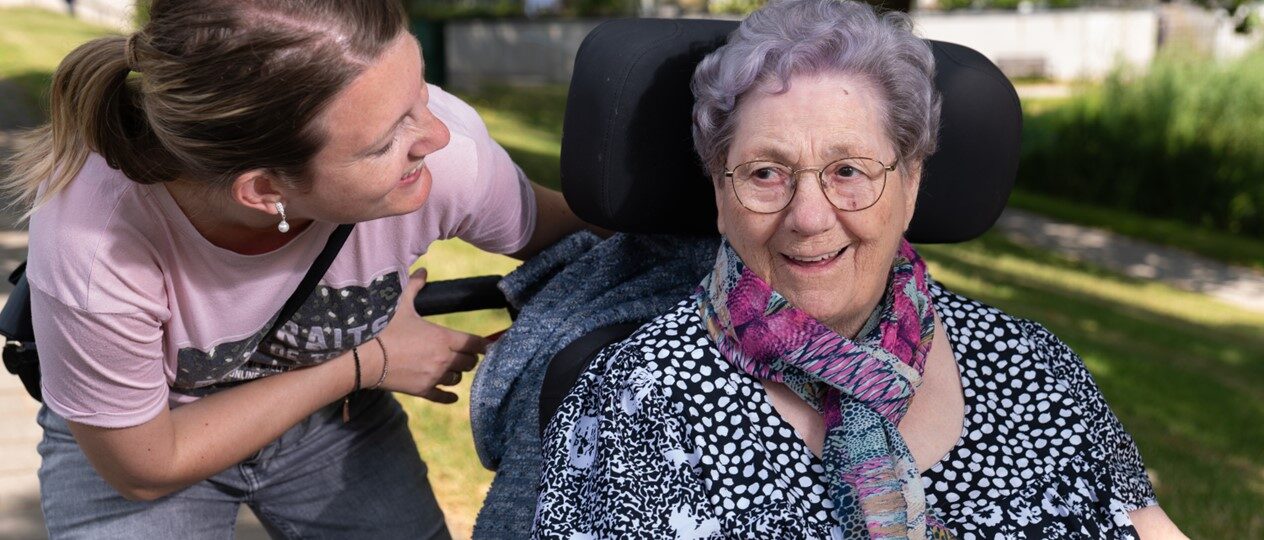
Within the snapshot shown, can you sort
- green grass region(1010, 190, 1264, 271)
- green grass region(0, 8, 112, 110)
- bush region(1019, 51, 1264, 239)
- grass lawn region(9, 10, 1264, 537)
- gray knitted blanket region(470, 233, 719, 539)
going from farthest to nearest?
bush region(1019, 51, 1264, 239) < green grass region(0, 8, 112, 110) < green grass region(1010, 190, 1264, 271) < grass lawn region(9, 10, 1264, 537) < gray knitted blanket region(470, 233, 719, 539)

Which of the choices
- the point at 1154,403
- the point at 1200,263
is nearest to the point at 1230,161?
Answer: the point at 1200,263

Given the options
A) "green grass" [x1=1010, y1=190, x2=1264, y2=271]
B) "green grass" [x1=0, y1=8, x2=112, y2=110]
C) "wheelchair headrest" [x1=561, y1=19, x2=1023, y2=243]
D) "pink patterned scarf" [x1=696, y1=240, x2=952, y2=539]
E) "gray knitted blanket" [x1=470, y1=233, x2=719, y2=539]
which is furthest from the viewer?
"green grass" [x1=0, y1=8, x2=112, y2=110]

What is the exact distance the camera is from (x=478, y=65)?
818 inches

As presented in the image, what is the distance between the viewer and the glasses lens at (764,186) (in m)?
2.18

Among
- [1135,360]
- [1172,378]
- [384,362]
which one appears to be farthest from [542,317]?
[1135,360]

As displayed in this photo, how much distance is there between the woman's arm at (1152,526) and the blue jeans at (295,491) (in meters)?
1.45

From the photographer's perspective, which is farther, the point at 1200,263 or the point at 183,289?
the point at 1200,263

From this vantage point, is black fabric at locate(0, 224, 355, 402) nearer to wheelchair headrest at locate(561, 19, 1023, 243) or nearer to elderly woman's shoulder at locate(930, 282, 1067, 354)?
wheelchair headrest at locate(561, 19, 1023, 243)

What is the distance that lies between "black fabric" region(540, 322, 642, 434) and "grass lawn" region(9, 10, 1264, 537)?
1473 millimetres

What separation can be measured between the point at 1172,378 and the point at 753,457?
5650 mm

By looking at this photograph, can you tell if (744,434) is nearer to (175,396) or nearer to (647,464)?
(647,464)

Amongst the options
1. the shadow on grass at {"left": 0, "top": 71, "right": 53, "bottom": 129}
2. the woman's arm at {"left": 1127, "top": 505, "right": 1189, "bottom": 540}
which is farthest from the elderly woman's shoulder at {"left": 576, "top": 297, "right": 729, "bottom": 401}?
the shadow on grass at {"left": 0, "top": 71, "right": 53, "bottom": 129}

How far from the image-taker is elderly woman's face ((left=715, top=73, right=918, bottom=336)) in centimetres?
216

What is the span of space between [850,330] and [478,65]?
19.0 meters
